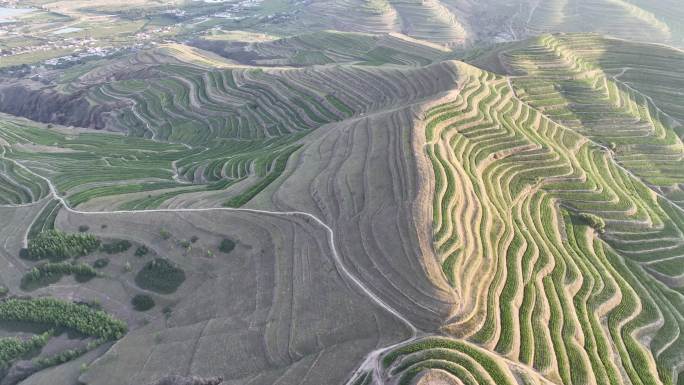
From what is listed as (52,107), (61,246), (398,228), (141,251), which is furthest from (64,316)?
(52,107)

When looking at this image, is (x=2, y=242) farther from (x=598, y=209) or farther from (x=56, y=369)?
(x=598, y=209)

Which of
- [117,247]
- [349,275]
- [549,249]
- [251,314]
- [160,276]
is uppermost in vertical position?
[349,275]

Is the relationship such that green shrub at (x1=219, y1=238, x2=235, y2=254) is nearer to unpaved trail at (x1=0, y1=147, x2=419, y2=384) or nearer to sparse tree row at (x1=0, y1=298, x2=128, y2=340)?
unpaved trail at (x1=0, y1=147, x2=419, y2=384)

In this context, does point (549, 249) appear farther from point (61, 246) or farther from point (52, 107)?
point (52, 107)

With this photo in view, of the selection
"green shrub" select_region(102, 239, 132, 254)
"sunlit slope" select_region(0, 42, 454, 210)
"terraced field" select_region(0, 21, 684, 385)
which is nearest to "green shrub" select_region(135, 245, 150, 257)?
"terraced field" select_region(0, 21, 684, 385)

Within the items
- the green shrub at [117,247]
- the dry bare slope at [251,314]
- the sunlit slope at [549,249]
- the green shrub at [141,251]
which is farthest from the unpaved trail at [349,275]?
the green shrub at [141,251]
